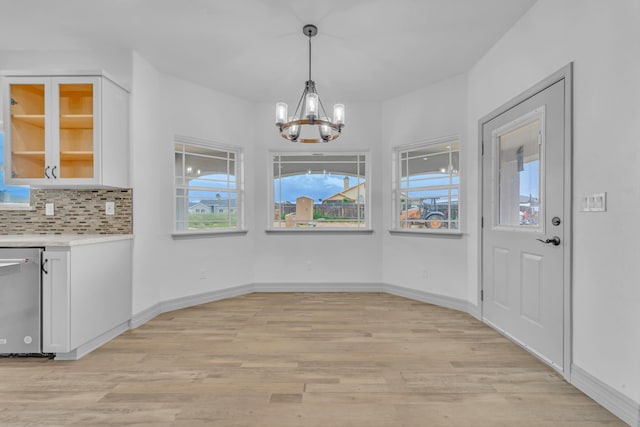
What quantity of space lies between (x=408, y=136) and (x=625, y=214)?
9.11 feet

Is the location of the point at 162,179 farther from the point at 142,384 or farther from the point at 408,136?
the point at 408,136

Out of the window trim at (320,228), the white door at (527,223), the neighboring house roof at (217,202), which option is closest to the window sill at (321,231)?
the window trim at (320,228)

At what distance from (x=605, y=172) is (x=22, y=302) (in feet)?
13.3

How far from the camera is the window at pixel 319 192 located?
475 centimetres

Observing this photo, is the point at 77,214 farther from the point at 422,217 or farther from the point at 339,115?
the point at 422,217

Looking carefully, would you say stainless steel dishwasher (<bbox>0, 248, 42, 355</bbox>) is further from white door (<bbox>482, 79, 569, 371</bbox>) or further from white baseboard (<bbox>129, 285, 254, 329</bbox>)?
white door (<bbox>482, 79, 569, 371</bbox>)

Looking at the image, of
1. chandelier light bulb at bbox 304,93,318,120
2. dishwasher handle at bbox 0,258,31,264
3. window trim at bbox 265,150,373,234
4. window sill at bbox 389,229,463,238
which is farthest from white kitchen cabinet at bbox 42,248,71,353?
window sill at bbox 389,229,463,238

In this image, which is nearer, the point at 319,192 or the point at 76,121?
the point at 76,121

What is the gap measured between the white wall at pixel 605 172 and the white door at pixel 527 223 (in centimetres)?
15

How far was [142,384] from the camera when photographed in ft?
7.18

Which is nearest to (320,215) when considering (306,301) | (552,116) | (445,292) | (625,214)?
(306,301)

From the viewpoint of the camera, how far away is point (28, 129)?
3031mm

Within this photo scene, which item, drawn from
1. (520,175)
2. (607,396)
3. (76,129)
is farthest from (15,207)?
(607,396)

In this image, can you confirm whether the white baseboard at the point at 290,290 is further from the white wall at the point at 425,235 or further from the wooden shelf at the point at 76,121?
the wooden shelf at the point at 76,121
